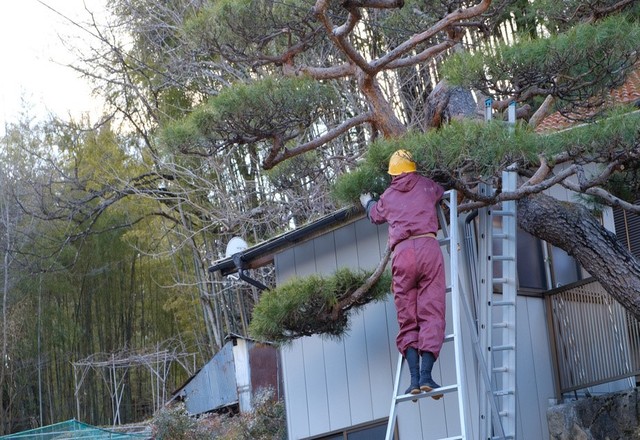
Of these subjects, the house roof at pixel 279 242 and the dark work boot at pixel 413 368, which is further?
the house roof at pixel 279 242

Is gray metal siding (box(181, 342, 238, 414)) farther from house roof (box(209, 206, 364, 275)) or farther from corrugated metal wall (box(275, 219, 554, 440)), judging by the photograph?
corrugated metal wall (box(275, 219, 554, 440))

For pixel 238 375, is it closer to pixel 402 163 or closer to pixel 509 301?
pixel 509 301

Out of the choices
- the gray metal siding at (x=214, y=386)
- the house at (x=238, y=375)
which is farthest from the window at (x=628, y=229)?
the gray metal siding at (x=214, y=386)

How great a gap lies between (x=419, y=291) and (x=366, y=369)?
7.42 ft

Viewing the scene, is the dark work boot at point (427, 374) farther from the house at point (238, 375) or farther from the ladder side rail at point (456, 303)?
the house at point (238, 375)

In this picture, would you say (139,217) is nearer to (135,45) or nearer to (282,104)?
(135,45)

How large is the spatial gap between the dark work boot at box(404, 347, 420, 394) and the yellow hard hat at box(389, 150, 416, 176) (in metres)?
1.13

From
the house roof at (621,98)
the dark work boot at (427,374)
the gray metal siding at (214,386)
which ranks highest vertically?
the house roof at (621,98)

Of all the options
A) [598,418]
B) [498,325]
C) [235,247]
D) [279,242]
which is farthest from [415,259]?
[235,247]

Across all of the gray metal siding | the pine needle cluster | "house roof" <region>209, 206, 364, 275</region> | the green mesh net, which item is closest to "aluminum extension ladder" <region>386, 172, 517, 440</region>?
the pine needle cluster

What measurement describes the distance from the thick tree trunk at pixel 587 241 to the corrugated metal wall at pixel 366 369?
1.09m

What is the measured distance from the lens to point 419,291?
6496 millimetres

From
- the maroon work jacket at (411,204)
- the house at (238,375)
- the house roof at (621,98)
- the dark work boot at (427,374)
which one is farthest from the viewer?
the house at (238,375)

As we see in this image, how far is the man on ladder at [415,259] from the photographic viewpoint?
21.0ft
